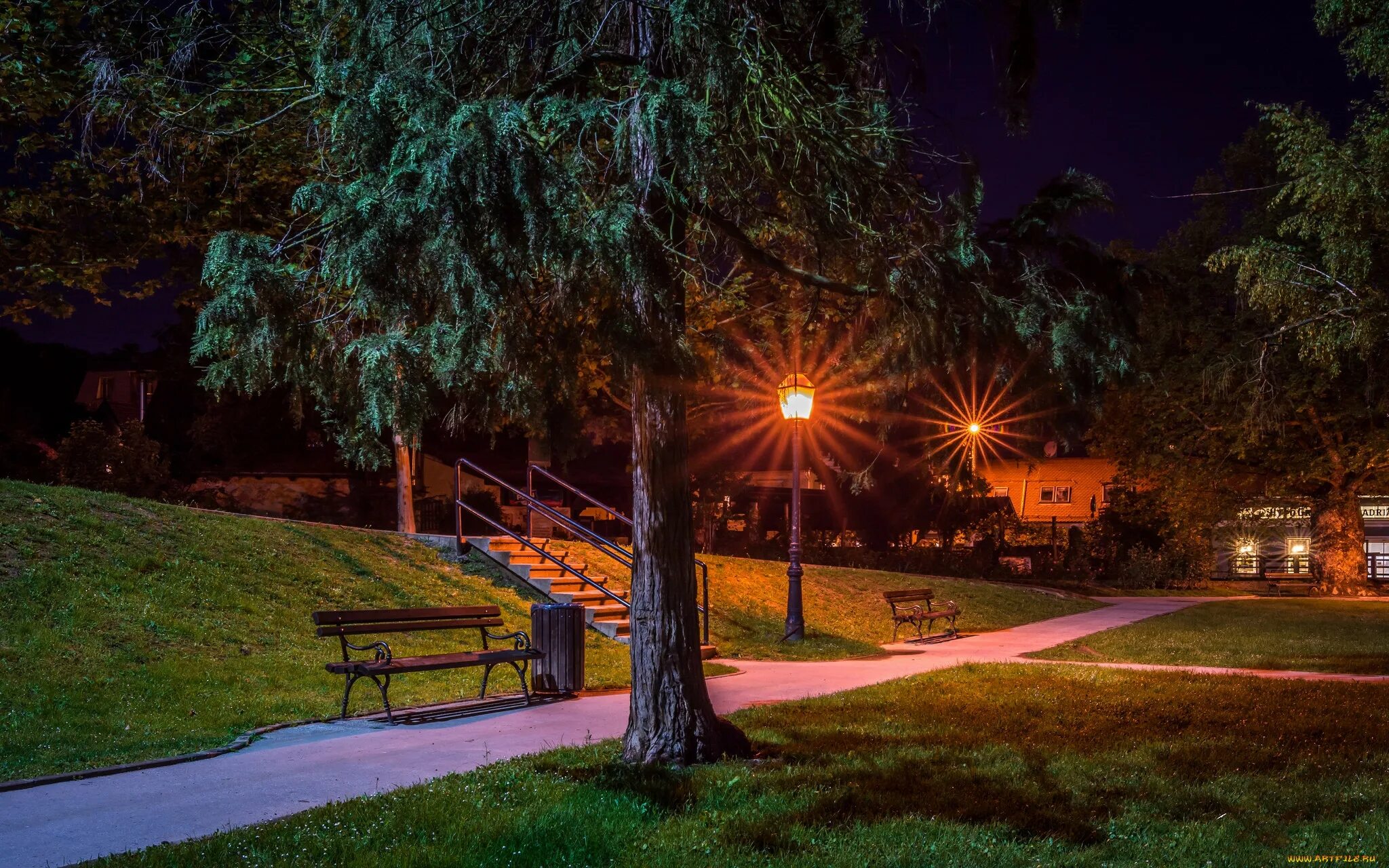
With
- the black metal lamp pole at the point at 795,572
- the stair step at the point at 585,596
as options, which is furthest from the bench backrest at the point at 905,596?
the stair step at the point at 585,596

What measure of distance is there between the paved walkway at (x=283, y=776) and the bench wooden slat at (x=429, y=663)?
0.50 meters

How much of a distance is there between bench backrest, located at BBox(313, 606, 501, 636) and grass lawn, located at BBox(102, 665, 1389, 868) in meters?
3.37

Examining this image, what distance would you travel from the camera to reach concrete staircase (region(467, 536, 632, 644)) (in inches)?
685

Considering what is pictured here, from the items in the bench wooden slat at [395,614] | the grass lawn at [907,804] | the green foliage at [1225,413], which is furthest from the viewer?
the green foliage at [1225,413]

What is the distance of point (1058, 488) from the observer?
60.5 m

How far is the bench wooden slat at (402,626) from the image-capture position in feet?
36.3

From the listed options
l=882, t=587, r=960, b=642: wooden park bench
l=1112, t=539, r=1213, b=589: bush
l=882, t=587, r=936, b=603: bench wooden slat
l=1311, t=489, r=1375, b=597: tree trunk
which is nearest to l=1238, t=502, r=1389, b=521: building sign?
l=1311, t=489, r=1375, b=597: tree trunk

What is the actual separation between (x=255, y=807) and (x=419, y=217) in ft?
12.1

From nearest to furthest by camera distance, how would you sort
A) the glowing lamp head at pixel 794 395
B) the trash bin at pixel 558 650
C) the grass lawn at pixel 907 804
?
the grass lawn at pixel 907 804 → the trash bin at pixel 558 650 → the glowing lamp head at pixel 794 395

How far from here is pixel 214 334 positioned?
22.9 feet

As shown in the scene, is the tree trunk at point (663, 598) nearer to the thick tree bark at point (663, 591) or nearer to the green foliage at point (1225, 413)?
the thick tree bark at point (663, 591)

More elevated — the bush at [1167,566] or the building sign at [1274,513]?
the building sign at [1274,513]

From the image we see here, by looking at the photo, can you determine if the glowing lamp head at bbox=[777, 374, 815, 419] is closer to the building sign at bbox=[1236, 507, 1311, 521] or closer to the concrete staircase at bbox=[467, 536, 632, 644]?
the concrete staircase at bbox=[467, 536, 632, 644]

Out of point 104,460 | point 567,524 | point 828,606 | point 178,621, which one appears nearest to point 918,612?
point 828,606
